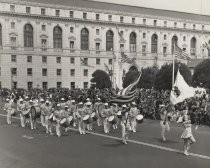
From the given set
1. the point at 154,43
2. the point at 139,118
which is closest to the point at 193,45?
the point at 154,43

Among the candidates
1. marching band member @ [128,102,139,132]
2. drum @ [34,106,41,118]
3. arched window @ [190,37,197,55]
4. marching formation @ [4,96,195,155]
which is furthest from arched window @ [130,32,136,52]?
marching band member @ [128,102,139,132]

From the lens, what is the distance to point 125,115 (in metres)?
20.9

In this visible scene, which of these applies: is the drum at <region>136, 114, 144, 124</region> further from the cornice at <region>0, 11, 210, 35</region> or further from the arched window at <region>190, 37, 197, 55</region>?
the arched window at <region>190, 37, 197, 55</region>

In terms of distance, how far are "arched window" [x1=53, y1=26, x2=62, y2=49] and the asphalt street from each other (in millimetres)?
56083

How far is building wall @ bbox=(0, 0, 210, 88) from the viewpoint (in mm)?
74688

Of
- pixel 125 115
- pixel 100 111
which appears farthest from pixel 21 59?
pixel 125 115

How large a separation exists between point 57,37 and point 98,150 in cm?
6400

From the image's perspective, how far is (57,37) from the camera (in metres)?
81.2

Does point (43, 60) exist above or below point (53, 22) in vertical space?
below

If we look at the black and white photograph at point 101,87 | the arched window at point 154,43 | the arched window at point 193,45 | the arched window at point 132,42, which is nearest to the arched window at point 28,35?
the black and white photograph at point 101,87

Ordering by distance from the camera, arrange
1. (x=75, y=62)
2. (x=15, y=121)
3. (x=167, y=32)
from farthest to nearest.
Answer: (x=167, y=32)
(x=75, y=62)
(x=15, y=121)

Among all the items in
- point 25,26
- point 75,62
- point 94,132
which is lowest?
point 94,132

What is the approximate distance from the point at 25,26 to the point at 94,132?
55.0m

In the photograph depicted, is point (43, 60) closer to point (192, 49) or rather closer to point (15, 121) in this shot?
point (192, 49)
